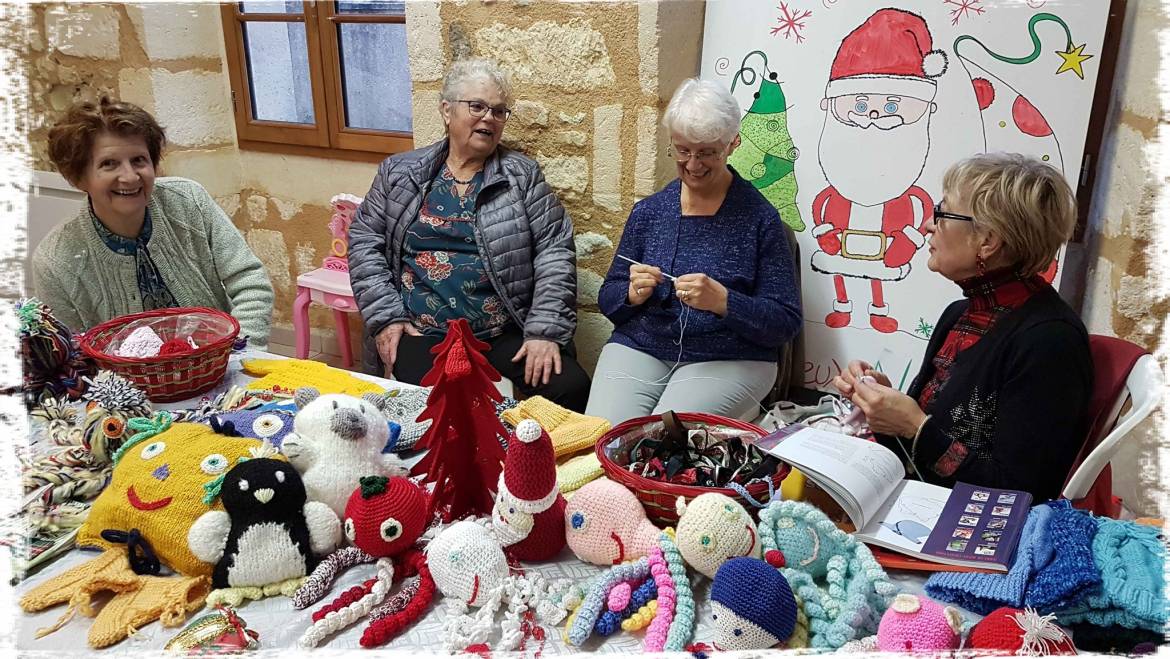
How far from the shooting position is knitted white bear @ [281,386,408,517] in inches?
46.3

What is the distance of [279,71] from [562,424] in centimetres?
288

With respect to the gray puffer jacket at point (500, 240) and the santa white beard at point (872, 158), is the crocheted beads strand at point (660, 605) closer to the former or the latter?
the gray puffer jacket at point (500, 240)

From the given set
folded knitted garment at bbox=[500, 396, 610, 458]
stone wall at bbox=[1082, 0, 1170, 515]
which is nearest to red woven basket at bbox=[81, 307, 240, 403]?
folded knitted garment at bbox=[500, 396, 610, 458]

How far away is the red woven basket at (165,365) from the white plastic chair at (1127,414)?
1.68 meters

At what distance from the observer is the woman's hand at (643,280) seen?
202 cm

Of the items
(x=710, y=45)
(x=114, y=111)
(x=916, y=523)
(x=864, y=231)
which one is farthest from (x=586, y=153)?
(x=916, y=523)

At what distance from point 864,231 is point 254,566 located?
1.99 meters

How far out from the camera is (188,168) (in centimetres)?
359

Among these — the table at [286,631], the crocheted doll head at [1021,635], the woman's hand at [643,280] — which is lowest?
the table at [286,631]

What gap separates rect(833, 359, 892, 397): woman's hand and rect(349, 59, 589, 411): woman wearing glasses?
3.53 feet

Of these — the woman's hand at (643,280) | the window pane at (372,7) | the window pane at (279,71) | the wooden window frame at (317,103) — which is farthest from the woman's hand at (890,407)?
the window pane at (279,71)

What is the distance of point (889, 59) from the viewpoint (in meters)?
2.26

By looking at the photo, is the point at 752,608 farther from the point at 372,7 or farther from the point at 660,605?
the point at 372,7

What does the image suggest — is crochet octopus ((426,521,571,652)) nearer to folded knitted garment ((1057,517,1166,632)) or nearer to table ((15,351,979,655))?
table ((15,351,979,655))
